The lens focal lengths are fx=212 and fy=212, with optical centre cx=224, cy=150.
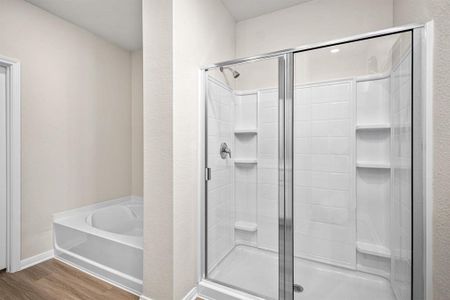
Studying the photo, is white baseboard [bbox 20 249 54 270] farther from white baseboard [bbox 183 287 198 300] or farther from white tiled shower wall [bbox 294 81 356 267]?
white tiled shower wall [bbox 294 81 356 267]

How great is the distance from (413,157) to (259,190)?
2.97 ft

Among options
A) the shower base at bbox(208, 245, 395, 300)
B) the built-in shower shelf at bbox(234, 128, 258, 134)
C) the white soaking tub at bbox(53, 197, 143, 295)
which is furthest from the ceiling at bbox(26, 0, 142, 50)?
the shower base at bbox(208, 245, 395, 300)

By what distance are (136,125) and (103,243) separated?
1.67 metres

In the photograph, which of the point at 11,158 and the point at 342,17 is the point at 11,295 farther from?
the point at 342,17

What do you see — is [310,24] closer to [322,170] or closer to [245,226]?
[322,170]

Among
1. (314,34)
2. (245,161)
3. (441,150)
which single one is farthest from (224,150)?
(314,34)

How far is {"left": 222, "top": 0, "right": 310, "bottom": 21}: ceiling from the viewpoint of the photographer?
2084 millimetres

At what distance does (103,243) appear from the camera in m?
1.82

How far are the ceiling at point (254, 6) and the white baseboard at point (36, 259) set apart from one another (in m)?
3.06

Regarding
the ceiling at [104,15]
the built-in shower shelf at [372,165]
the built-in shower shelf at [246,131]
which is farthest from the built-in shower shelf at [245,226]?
the ceiling at [104,15]

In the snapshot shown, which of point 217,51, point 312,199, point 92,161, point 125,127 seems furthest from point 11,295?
point 217,51

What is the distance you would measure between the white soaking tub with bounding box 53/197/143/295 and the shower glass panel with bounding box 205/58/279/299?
63 centimetres

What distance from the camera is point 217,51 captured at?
2.00 m

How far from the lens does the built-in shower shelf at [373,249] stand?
125 centimetres
